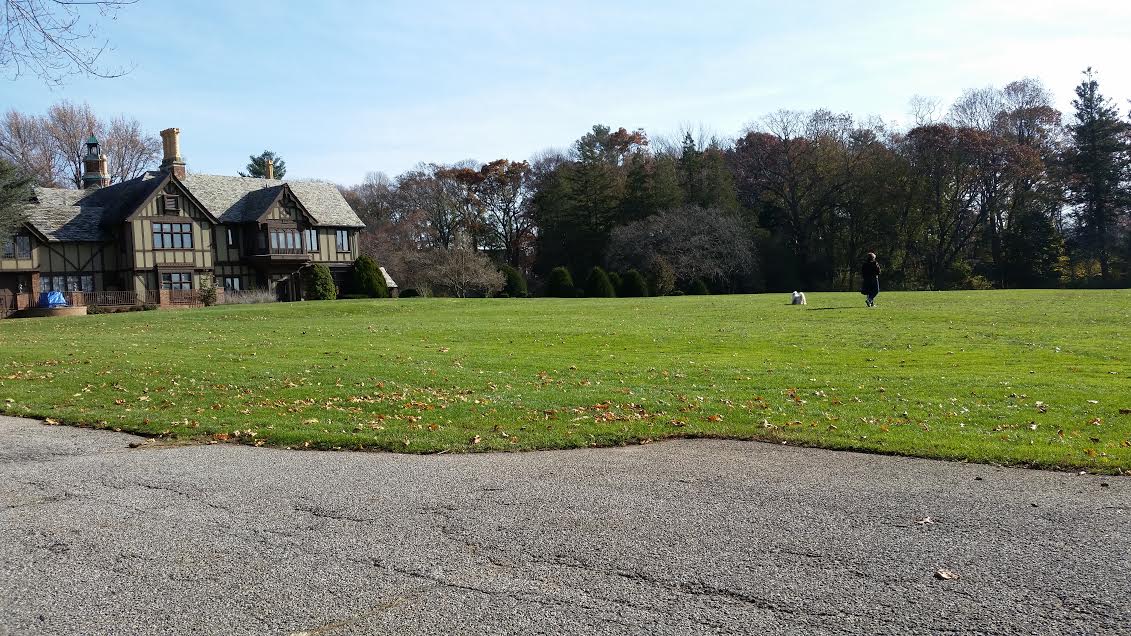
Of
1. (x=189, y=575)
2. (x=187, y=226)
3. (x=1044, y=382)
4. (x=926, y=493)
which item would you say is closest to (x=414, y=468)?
(x=189, y=575)

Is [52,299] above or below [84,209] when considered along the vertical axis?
below

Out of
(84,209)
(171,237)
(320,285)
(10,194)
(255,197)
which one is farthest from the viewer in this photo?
(255,197)

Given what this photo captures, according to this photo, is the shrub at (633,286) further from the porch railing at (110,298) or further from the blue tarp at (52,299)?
the blue tarp at (52,299)

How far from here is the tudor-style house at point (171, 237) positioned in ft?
162

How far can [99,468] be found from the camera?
8.33 meters

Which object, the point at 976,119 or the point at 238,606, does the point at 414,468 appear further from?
the point at 976,119

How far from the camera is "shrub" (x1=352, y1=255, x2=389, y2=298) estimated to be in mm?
52406

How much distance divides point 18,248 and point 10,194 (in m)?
17.3

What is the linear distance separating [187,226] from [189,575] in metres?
52.2

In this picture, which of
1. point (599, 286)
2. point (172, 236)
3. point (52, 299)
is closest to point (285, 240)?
point (172, 236)

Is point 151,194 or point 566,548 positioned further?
point 151,194

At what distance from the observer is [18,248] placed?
47906mm

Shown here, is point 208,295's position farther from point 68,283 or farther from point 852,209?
point 852,209

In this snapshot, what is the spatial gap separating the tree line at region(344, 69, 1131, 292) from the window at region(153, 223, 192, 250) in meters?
15.3
